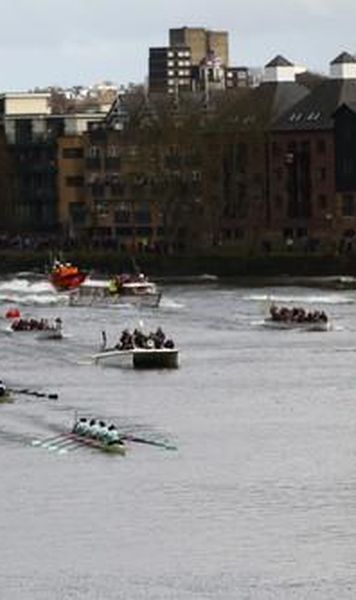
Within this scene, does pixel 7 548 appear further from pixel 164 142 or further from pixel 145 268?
pixel 164 142

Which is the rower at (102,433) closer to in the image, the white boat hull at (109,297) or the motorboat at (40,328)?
the motorboat at (40,328)

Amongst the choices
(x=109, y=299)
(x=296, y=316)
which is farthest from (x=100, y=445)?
(x=109, y=299)

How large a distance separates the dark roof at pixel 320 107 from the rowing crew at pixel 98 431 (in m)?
101

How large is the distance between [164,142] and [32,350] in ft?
266

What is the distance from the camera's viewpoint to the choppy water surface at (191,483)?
5509 cm

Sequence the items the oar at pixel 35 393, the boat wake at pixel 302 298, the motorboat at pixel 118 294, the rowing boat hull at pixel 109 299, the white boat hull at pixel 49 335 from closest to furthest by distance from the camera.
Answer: the oar at pixel 35 393 < the white boat hull at pixel 49 335 < the boat wake at pixel 302 298 < the rowing boat hull at pixel 109 299 < the motorboat at pixel 118 294

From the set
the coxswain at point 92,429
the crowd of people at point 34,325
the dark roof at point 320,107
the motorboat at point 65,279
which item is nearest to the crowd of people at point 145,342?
the crowd of people at point 34,325

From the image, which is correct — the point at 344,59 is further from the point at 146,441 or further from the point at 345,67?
the point at 146,441

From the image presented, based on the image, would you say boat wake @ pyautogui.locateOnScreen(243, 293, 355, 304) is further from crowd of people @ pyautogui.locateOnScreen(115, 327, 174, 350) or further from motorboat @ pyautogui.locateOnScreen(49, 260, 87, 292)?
crowd of people @ pyautogui.locateOnScreen(115, 327, 174, 350)

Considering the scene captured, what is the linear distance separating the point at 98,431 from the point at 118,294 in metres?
64.4

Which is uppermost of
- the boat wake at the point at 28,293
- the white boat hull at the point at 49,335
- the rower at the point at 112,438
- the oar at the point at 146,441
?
the rower at the point at 112,438

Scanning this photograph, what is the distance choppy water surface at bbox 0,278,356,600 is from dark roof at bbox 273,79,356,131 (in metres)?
71.5

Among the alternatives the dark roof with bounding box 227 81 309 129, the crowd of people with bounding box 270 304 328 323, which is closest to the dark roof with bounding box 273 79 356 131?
the dark roof with bounding box 227 81 309 129

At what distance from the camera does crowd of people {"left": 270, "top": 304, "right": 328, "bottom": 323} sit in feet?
371
